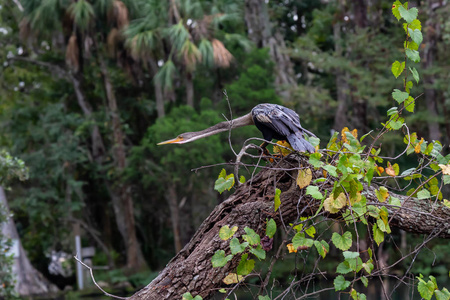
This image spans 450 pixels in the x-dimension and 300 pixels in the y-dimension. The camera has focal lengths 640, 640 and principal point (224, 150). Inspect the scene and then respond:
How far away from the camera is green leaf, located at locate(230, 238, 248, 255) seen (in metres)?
1.81

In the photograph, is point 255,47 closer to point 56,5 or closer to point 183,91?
point 183,91

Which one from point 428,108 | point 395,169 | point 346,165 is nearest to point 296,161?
point 346,165

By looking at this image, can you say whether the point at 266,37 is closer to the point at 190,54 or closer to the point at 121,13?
the point at 190,54

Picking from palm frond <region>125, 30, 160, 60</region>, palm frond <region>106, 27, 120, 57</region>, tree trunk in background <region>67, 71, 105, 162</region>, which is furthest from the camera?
tree trunk in background <region>67, 71, 105, 162</region>

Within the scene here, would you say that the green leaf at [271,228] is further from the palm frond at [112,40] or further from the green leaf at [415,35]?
the palm frond at [112,40]

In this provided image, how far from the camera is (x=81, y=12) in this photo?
14453 mm

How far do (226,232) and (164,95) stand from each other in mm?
13891

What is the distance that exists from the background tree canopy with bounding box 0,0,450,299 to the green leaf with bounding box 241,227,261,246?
10.1 metres

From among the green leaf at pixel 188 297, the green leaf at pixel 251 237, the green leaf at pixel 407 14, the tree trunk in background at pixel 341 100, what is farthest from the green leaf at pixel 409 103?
the tree trunk in background at pixel 341 100

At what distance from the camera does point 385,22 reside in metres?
15.9

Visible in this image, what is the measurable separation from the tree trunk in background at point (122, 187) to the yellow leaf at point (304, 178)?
13.2 m

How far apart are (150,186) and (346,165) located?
13980 mm

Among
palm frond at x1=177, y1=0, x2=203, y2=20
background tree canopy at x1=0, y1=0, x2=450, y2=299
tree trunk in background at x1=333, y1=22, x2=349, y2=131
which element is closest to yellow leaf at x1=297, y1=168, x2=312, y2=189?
background tree canopy at x1=0, y1=0, x2=450, y2=299

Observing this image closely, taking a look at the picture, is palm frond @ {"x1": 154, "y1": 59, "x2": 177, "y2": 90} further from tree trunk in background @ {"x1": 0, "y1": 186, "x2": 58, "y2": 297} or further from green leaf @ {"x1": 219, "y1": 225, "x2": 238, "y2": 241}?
green leaf @ {"x1": 219, "y1": 225, "x2": 238, "y2": 241}
